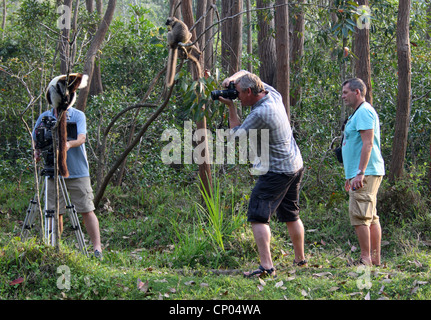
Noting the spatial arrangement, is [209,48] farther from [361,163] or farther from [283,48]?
[361,163]

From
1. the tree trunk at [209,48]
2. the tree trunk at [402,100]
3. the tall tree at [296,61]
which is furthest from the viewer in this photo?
the tall tree at [296,61]

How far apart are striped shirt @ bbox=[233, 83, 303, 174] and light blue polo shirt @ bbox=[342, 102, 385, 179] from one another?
691 mm

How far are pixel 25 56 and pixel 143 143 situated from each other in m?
A: 4.12

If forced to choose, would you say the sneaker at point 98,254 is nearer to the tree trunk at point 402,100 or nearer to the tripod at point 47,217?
the tripod at point 47,217

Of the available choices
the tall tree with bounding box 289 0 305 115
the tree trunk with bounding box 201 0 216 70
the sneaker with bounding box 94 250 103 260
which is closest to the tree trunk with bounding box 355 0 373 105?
the tall tree with bounding box 289 0 305 115

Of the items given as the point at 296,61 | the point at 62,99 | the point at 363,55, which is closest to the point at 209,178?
the point at 62,99

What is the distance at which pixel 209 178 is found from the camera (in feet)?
20.8

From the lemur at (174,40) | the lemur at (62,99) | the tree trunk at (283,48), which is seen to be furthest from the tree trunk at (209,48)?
the lemur at (62,99)

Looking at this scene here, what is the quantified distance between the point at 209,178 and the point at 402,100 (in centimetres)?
327

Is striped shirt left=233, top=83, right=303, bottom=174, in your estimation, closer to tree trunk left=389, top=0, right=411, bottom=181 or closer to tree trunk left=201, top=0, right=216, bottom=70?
tree trunk left=201, top=0, right=216, bottom=70

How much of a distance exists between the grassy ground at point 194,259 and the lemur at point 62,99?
2.82 feet

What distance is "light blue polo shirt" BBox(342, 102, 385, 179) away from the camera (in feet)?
16.4

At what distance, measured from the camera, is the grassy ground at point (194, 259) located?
13.6 ft

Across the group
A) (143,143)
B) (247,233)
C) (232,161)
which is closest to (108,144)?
(143,143)
